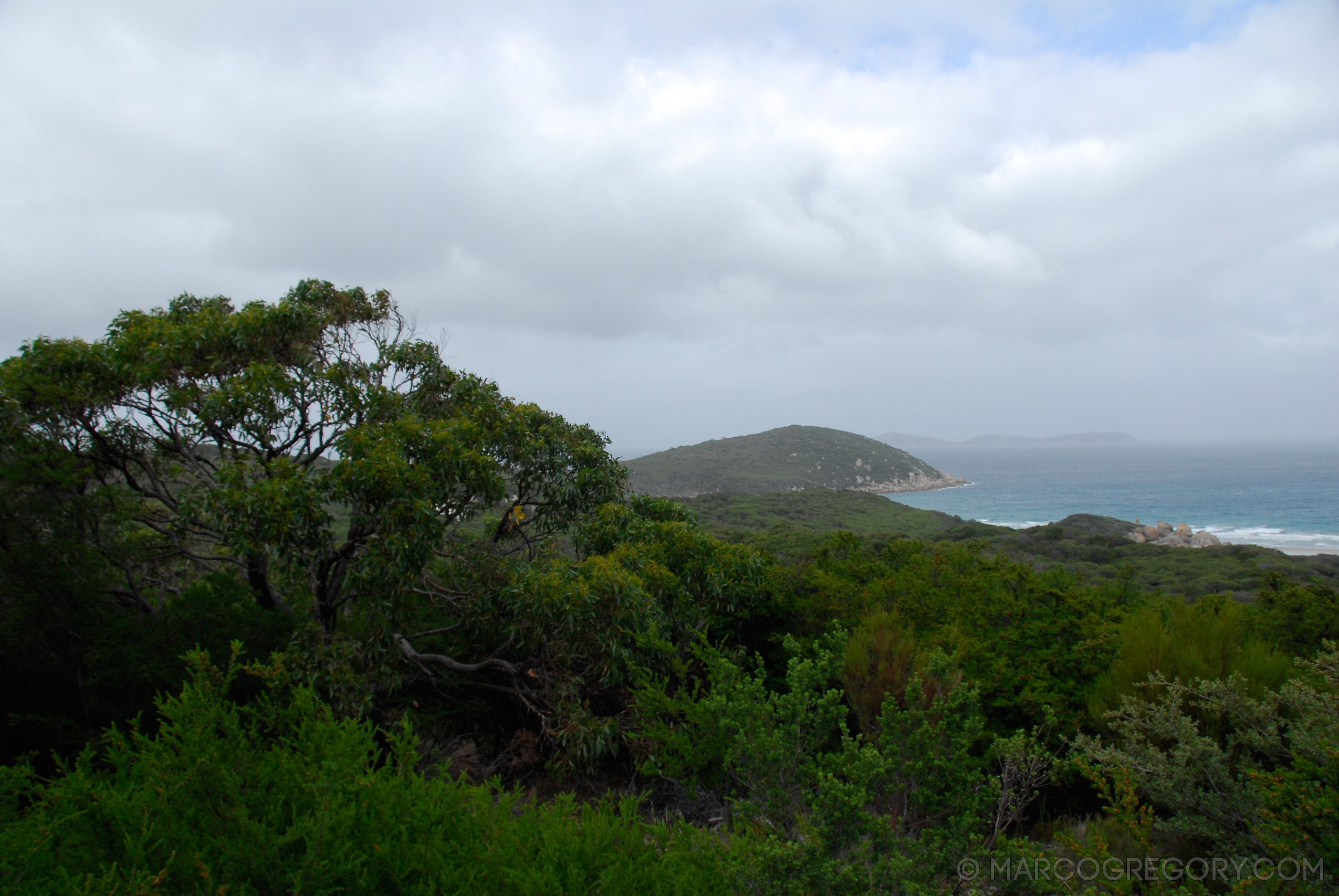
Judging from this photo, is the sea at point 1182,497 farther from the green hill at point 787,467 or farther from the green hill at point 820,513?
the green hill at point 820,513

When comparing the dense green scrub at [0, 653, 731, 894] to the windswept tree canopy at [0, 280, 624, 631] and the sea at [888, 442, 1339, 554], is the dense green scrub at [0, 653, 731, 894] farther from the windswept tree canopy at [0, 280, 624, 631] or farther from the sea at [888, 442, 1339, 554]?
the sea at [888, 442, 1339, 554]

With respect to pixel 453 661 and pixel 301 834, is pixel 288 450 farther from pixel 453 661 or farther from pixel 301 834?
pixel 301 834

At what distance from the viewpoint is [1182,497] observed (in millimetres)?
87000

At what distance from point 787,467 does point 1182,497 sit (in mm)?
53978

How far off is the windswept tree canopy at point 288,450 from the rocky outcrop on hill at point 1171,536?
50.0 metres

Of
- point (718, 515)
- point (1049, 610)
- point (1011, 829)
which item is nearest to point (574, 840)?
point (1011, 829)

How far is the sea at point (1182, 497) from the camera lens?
59.3 meters

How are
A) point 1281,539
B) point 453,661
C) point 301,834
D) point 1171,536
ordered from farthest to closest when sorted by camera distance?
point 1281,539, point 1171,536, point 453,661, point 301,834

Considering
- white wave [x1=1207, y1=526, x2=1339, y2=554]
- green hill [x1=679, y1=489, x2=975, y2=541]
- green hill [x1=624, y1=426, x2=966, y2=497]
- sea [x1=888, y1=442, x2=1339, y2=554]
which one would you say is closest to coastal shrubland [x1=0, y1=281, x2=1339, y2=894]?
green hill [x1=679, y1=489, x2=975, y2=541]

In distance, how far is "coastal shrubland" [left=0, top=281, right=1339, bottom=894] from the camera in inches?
118

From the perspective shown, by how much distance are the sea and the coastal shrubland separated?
55579mm

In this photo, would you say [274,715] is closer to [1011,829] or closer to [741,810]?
[741,810]

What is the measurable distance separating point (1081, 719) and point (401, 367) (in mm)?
8313

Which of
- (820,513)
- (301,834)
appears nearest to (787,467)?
(820,513)
